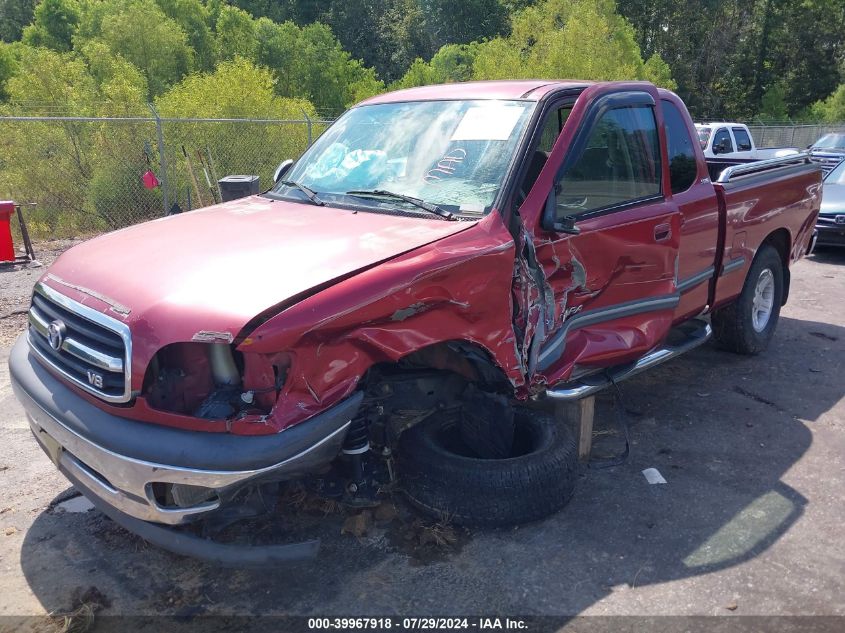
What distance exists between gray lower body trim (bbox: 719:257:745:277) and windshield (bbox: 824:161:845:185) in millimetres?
6973

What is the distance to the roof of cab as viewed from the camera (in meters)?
3.96

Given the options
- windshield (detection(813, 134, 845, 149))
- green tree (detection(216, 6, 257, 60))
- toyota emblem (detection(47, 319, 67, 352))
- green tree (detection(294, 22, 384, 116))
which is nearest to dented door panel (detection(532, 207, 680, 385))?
toyota emblem (detection(47, 319, 67, 352))

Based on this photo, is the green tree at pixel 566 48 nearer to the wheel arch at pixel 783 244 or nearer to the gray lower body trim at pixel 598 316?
the wheel arch at pixel 783 244

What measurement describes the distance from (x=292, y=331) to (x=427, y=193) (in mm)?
→ 1409

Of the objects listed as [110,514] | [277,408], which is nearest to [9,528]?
[110,514]

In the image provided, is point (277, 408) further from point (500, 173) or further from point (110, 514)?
point (500, 173)

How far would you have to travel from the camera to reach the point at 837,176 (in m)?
11.1

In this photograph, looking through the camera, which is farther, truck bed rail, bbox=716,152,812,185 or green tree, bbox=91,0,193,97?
green tree, bbox=91,0,193,97

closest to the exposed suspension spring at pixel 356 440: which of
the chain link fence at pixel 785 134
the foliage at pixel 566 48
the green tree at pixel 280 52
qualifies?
the foliage at pixel 566 48

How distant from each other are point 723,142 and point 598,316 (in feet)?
48.0

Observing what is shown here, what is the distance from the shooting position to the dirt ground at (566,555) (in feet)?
10.0

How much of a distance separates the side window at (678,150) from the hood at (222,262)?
6.79 ft

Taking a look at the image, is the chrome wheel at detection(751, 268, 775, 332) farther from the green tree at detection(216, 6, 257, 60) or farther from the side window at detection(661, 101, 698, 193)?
the green tree at detection(216, 6, 257, 60)

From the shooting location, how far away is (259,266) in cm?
291
